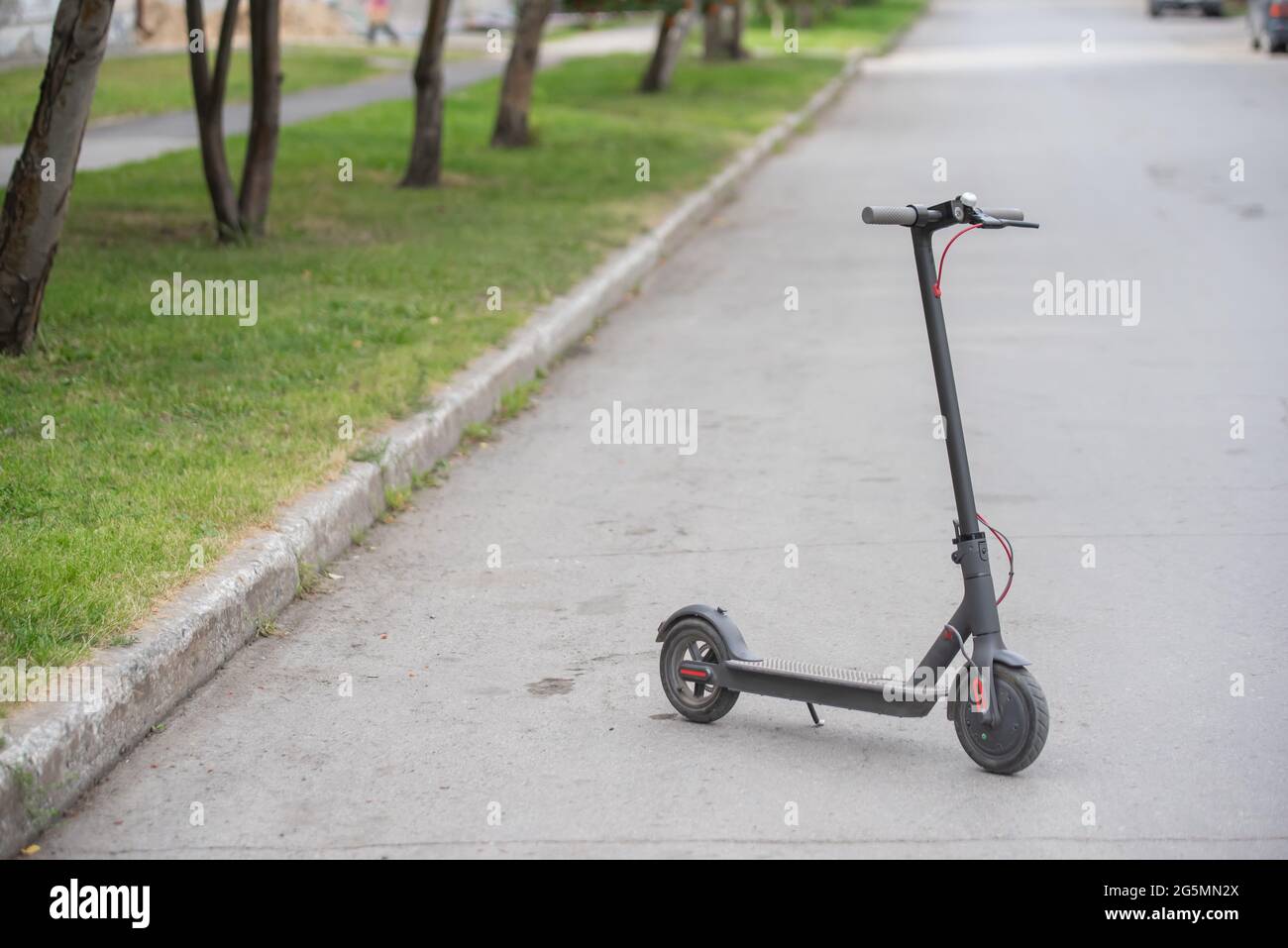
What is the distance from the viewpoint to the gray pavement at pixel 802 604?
4316mm

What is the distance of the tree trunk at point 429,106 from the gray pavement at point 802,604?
4.14 m

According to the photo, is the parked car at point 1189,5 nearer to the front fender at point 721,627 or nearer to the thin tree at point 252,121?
the thin tree at point 252,121

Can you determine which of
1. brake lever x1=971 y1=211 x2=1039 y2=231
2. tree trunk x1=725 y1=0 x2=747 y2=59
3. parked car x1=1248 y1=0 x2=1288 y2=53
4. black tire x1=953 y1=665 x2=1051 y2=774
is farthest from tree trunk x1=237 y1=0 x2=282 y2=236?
parked car x1=1248 y1=0 x2=1288 y2=53

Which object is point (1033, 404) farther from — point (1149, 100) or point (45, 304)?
point (1149, 100)

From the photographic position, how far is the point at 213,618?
537 centimetres

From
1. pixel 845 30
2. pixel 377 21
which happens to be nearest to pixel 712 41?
pixel 377 21

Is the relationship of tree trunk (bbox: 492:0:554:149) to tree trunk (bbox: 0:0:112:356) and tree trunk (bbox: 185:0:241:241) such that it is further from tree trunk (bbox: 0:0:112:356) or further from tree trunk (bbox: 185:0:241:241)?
tree trunk (bbox: 0:0:112:356)

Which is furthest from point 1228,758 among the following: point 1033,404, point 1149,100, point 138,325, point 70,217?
point 1149,100

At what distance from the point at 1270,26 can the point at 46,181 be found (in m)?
30.6

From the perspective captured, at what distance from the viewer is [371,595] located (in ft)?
20.3

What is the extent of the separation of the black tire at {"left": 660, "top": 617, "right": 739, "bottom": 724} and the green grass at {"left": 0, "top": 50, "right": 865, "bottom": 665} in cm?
157

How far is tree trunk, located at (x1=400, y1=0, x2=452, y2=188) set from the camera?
15.5 metres

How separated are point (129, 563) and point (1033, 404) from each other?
4841 mm
